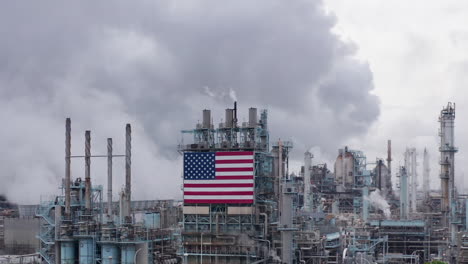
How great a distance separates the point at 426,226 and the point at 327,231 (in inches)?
639

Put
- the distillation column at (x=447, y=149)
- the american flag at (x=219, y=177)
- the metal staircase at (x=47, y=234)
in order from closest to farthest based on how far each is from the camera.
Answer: the american flag at (x=219, y=177) → the metal staircase at (x=47, y=234) → the distillation column at (x=447, y=149)

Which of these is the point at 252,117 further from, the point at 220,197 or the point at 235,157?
the point at 220,197

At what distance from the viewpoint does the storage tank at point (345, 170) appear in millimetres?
133750

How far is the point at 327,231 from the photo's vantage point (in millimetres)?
87375

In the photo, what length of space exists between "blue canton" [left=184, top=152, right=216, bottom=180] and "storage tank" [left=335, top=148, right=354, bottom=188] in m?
72.5

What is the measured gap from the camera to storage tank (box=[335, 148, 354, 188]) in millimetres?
133750

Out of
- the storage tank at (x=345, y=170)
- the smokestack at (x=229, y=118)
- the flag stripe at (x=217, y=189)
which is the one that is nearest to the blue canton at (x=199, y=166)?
the flag stripe at (x=217, y=189)

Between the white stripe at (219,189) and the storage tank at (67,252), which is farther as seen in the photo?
the storage tank at (67,252)

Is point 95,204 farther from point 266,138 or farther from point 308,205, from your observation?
point 308,205

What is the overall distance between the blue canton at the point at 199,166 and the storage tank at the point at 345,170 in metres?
72.5

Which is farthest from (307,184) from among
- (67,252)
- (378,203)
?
(67,252)

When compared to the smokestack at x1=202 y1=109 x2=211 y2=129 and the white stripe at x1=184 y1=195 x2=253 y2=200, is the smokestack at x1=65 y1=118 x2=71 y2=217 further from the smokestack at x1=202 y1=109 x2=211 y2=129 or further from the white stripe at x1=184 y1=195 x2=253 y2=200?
the smokestack at x1=202 y1=109 x2=211 y2=129

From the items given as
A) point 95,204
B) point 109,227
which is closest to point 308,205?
point 95,204

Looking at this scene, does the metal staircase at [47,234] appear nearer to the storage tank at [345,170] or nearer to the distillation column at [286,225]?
the distillation column at [286,225]
